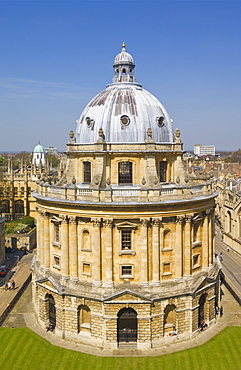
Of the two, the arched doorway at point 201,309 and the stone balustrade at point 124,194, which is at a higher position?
the stone balustrade at point 124,194

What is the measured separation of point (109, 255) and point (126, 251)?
62.5 inches

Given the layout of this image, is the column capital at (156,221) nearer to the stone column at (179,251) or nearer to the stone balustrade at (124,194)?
the stone balustrade at (124,194)

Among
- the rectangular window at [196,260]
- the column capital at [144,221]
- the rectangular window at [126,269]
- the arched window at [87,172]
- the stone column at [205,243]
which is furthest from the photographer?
the arched window at [87,172]

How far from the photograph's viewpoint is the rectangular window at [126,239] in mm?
33438

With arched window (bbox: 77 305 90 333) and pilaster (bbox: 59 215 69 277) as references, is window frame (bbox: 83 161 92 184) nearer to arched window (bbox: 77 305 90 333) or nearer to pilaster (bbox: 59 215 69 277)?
pilaster (bbox: 59 215 69 277)

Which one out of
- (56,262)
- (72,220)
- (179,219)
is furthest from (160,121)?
(56,262)

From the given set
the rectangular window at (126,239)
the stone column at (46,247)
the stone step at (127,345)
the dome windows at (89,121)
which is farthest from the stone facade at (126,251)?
the dome windows at (89,121)

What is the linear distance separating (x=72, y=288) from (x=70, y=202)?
26.3 feet

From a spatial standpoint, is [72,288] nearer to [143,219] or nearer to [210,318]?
[143,219]

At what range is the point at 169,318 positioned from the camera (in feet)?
114

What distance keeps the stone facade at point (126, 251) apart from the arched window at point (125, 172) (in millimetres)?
98

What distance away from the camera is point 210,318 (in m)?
37.1

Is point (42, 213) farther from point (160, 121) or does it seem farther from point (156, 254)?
point (160, 121)

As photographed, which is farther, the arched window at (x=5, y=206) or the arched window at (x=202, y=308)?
the arched window at (x=5, y=206)
